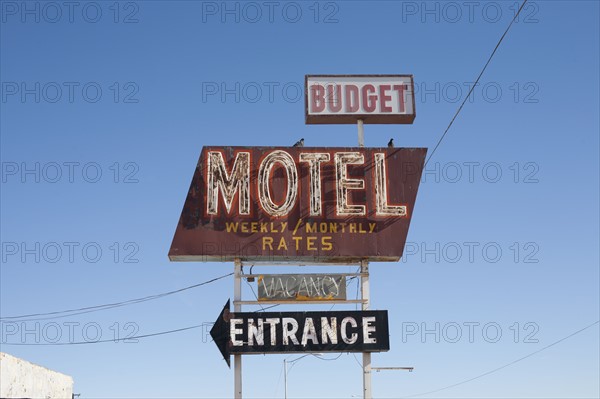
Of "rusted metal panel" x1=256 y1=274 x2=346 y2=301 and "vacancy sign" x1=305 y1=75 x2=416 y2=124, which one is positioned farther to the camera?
"vacancy sign" x1=305 y1=75 x2=416 y2=124

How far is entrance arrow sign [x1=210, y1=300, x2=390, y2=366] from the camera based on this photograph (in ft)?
79.7

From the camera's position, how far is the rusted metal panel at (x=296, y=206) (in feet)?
82.7

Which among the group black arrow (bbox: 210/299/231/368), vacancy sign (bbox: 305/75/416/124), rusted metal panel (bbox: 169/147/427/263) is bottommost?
black arrow (bbox: 210/299/231/368)

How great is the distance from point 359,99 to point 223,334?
8.28 m

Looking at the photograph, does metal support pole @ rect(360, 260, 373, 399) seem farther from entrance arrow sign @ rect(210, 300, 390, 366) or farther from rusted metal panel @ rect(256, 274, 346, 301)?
rusted metal panel @ rect(256, 274, 346, 301)

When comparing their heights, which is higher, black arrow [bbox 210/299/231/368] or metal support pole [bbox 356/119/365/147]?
metal support pole [bbox 356/119/365/147]

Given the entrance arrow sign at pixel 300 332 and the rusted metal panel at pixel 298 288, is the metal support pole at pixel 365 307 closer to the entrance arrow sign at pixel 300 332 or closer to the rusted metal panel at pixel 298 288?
the entrance arrow sign at pixel 300 332

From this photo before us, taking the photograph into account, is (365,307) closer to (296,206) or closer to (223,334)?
(296,206)

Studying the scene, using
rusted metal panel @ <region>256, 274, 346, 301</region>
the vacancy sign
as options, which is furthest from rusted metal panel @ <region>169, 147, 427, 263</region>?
the vacancy sign

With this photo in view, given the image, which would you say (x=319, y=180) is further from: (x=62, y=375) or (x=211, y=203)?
(x=62, y=375)

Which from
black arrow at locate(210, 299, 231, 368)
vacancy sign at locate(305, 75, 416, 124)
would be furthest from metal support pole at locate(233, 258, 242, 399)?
vacancy sign at locate(305, 75, 416, 124)

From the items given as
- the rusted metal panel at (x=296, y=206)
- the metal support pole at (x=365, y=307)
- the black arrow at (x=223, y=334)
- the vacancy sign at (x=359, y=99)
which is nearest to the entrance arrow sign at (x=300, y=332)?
the black arrow at (x=223, y=334)

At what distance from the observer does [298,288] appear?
2470 centimetres

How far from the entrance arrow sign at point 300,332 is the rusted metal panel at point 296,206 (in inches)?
67.5
